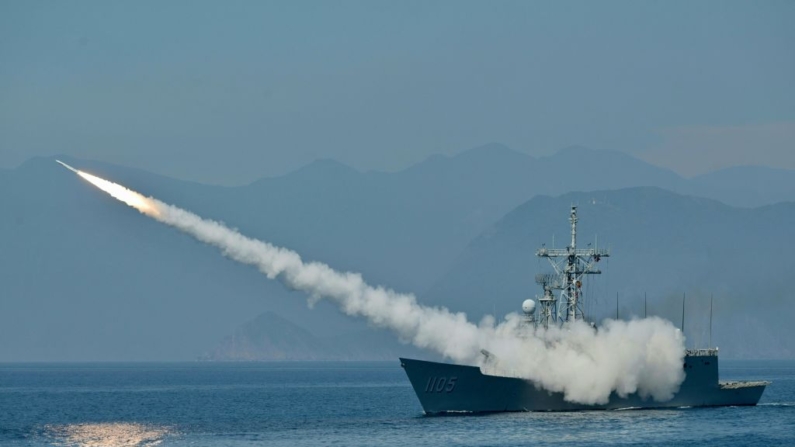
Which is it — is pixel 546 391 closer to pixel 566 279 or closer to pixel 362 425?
pixel 566 279

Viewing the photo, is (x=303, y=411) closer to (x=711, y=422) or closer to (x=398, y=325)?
(x=398, y=325)

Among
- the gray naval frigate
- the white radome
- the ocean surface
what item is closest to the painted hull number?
the gray naval frigate

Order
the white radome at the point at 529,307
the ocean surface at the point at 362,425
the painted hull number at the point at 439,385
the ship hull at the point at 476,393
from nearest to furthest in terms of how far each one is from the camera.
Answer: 1. the ocean surface at the point at 362,425
2. the ship hull at the point at 476,393
3. the painted hull number at the point at 439,385
4. the white radome at the point at 529,307

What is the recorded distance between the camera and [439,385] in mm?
69125

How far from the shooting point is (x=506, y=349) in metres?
71.7

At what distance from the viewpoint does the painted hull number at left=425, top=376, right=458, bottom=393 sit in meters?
68.9

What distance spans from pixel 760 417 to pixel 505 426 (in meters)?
18.6

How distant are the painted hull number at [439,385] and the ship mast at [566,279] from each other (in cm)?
799

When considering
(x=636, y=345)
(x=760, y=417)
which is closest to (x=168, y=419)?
(x=636, y=345)

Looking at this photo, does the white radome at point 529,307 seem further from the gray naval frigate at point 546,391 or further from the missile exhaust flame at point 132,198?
the missile exhaust flame at point 132,198

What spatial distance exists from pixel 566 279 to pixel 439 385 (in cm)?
1202

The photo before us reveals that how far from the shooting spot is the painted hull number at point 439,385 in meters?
68.9

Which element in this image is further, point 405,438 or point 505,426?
point 505,426

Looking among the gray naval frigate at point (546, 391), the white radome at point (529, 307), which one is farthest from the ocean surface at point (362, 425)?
the white radome at point (529, 307)
